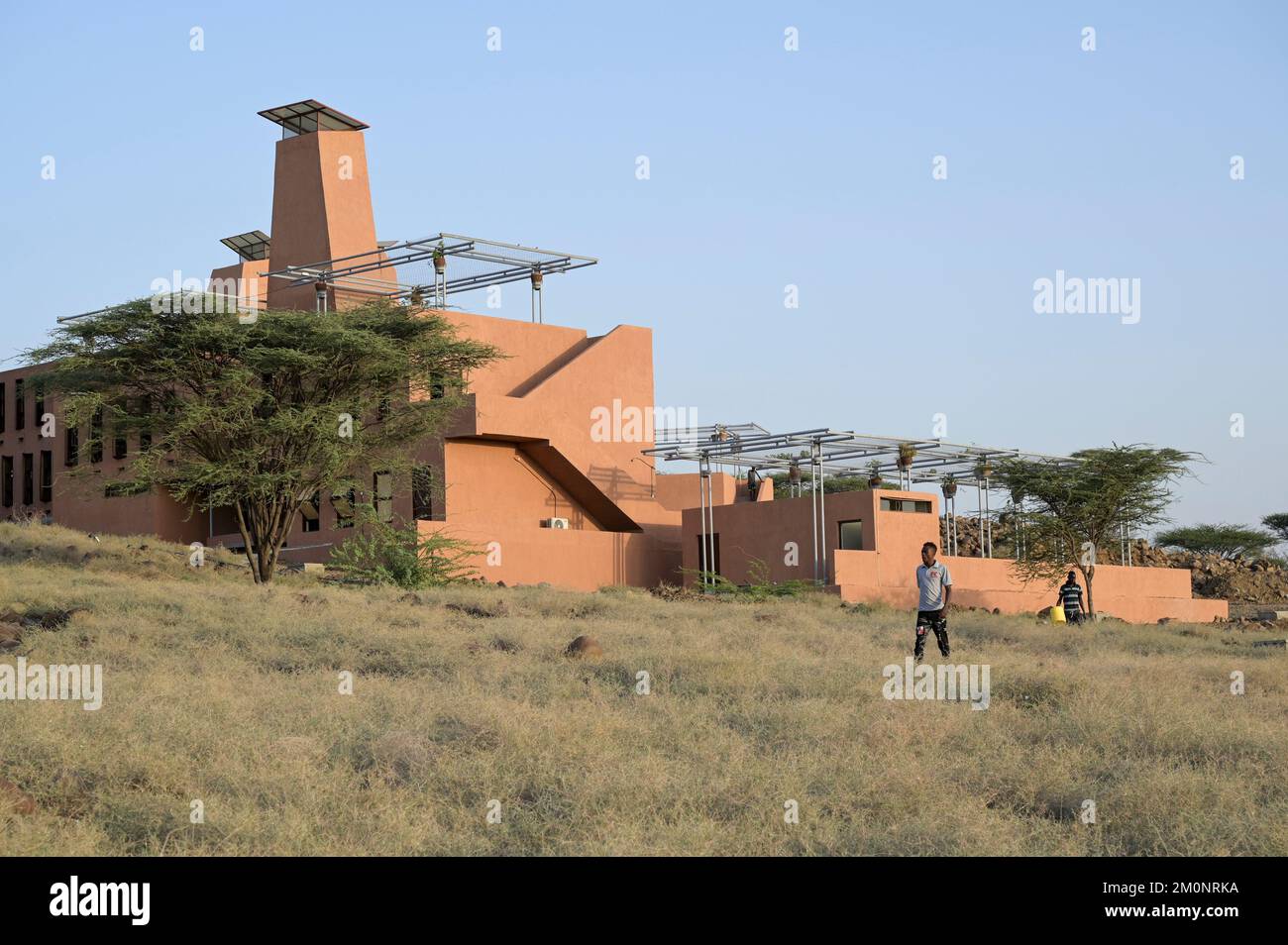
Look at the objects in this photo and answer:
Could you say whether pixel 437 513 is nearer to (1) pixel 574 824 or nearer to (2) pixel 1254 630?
(2) pixel 1254 630

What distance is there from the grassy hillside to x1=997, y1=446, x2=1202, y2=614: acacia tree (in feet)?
62.3

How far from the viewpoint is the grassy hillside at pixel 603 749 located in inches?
323

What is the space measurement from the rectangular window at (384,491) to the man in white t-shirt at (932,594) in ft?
66.3

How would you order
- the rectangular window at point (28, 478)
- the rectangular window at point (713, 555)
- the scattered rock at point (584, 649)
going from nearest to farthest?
1. the scattered rock at point (584, 649)
2. the rectangular window at point (713, 555)
3. the rectangular window at point (28, 478)

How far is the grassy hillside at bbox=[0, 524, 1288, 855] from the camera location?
8195 millimetres

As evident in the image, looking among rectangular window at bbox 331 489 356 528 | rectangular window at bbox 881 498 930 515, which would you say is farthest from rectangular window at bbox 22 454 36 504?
rectangular window at bbox 881 498 930 515

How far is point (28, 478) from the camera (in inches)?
1598

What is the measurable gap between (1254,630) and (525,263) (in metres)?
19.2

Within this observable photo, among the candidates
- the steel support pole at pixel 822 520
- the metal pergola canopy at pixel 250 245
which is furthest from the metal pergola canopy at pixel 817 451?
the metal pergola canopy at pixel 250 245

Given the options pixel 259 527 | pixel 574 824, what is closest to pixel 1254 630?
pixel 259 527

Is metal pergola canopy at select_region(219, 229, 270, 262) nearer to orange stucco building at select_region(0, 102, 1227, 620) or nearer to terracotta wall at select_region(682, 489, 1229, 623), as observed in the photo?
orange stucco building at select_region(0, 102, 1227, 620)

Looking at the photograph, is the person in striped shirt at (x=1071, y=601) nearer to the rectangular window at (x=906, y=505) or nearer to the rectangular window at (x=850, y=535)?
the rectangular window at (x=906, y=505)

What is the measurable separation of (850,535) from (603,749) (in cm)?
2469

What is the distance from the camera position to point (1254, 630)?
29562 mm
